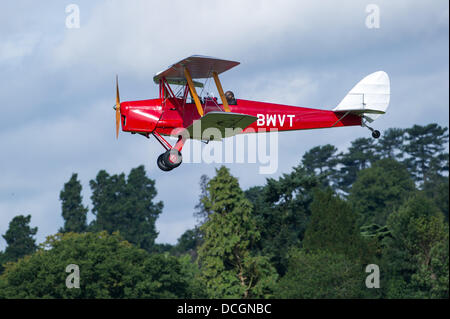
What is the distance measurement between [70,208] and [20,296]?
59.8 m

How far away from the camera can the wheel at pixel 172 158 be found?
71.9 ft

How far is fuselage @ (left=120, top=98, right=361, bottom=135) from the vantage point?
22500 mm

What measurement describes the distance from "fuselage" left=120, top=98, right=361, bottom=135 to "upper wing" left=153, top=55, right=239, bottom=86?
0.89 m

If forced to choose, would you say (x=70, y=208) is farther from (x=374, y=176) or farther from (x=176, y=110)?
(x=176, y=110)

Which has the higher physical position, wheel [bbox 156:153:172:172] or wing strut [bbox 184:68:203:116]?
wing strut [bbox 184:68:203:116]

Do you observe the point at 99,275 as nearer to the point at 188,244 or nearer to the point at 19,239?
the point at 19,239

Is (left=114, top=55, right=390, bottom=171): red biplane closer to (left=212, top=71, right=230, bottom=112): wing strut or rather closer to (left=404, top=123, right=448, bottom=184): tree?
(left=212, top=71, right=230, bottom=112): wing strut

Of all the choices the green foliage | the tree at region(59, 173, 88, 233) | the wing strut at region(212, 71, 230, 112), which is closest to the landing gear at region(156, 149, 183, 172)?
the wing strut at region(212, 71, 230, 112)

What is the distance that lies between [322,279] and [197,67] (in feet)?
176

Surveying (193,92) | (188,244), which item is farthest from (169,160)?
(188,244)

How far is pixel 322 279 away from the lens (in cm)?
7412

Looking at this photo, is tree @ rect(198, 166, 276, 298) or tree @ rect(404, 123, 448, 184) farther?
tree @ rect(404, 123, 448, 184)

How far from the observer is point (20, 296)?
67688 mm

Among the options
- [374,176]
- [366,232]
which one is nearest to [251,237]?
[366,232]
